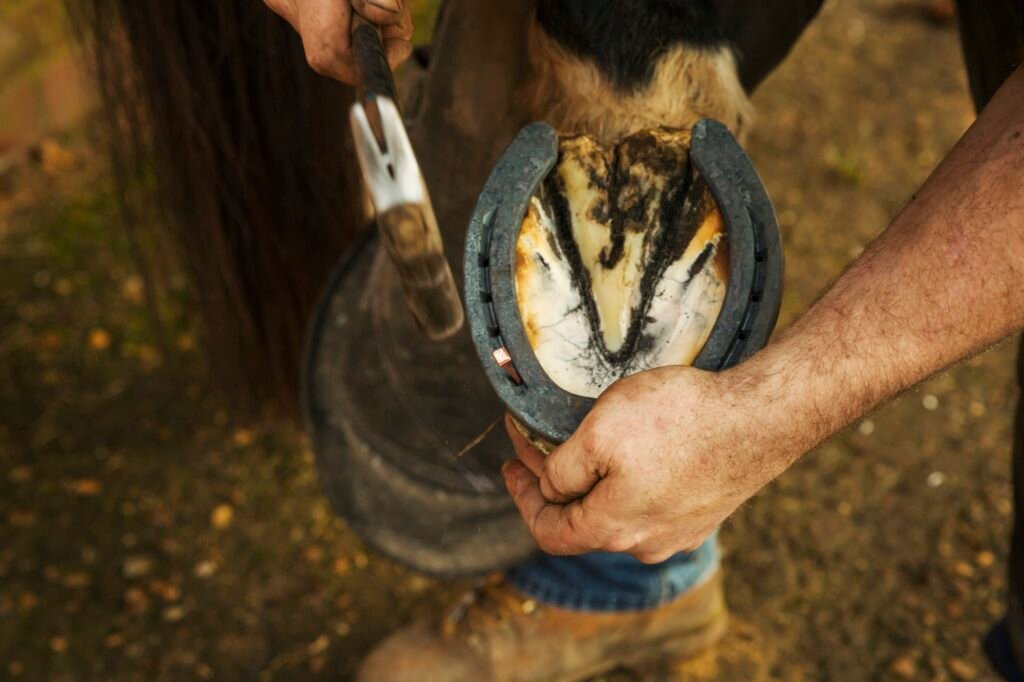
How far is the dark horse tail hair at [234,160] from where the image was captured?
1.14 m

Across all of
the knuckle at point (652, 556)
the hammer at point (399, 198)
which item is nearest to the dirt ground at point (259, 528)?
the knuckle at point (652, 556)

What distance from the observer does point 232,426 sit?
1552 mm

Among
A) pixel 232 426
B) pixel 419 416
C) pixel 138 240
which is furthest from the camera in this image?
pixel 232 426

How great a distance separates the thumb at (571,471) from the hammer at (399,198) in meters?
0.13

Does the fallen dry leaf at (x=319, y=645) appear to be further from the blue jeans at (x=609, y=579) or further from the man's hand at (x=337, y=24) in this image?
the man's hand at (x=337, y=24)

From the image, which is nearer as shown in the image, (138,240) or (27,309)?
(138,240)

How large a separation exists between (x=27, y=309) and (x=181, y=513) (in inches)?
19.6

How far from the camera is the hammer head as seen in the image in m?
0.65

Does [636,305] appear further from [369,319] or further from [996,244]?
[369,319]

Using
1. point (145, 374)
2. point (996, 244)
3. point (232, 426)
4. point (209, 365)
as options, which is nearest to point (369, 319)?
point (209, 365)

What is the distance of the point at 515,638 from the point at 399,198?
2.44ft

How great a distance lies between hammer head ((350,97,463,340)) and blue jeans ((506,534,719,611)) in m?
0.58

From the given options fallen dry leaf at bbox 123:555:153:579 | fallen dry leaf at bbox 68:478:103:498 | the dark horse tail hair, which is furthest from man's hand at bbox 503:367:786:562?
fallen dry leaf at bbox 68:478:103:498

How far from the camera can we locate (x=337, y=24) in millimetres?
780
